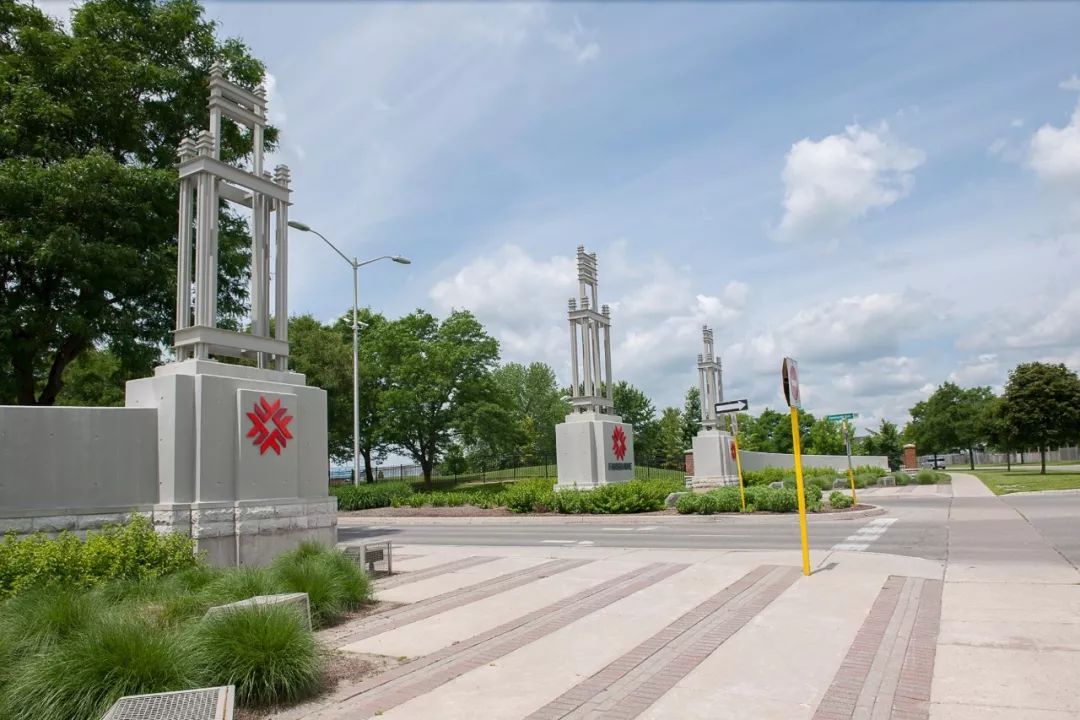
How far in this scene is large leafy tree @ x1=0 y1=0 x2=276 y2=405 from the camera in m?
15.2

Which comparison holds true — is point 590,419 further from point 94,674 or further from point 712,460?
point 94,674

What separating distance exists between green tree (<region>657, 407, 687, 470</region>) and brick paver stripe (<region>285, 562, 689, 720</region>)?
61.5 metres

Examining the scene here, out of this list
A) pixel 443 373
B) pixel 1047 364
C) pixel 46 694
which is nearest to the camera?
pixel 46 694

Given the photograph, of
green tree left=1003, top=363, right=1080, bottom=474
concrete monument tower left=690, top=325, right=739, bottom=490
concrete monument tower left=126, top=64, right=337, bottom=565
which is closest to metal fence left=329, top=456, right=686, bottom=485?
concrete monument tower left=690, top=325, right=739, bottom=490

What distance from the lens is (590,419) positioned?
2477 cm

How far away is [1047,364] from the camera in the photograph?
4109 cm

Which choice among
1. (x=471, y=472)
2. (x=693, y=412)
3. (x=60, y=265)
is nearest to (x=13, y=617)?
(x=60, y=265)

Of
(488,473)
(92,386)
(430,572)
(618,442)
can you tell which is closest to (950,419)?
(488,473)

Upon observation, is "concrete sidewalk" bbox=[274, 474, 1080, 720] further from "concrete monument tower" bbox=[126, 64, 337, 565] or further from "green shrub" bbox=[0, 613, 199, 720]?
"concrete monument tower" bbox=[126, 64, 337, 565]

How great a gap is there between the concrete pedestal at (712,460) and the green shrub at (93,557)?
26522mm

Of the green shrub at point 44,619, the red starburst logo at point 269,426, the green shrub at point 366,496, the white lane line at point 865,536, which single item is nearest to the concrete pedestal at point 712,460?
the green shrub at point 366,496

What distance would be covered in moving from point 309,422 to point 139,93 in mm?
10750

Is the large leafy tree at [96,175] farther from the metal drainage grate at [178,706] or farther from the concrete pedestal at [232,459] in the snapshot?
the metal drainage grate at [178,706]

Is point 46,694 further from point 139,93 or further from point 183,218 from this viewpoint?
point 139,93
